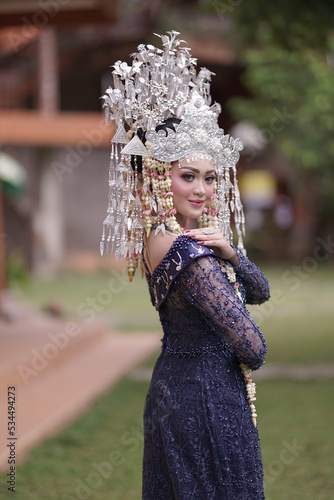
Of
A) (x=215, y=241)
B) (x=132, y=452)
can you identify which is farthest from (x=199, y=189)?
(x=132, y=452)

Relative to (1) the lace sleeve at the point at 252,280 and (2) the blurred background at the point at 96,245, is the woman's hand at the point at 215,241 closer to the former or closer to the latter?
(1) the lace sleeve at the point at 252,280

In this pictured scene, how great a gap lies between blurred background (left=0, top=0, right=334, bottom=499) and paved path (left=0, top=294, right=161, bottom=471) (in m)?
0.02

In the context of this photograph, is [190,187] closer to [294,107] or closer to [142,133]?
[142,133]

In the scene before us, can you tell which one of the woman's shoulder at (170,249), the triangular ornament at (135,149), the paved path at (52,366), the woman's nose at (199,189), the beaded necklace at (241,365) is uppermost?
the triangular ornament at (135,149)

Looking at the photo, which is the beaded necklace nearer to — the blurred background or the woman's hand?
the woman's hand

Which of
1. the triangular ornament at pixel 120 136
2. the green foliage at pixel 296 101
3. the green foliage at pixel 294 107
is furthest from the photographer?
the green foliage at pixel 294 107

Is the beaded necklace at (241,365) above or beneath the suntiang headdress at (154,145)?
beneath

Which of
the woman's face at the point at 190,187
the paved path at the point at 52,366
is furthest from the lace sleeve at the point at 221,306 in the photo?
the paved path at the point at 52,366

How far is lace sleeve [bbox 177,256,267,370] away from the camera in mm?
2414

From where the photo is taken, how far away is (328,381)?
7.13 m

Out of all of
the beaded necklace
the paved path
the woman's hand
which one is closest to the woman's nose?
the woman's hand

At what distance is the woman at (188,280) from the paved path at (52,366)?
7.81 ft

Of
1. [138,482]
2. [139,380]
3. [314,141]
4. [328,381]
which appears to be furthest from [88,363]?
[314,141]

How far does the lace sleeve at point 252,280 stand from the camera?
2652 mm
